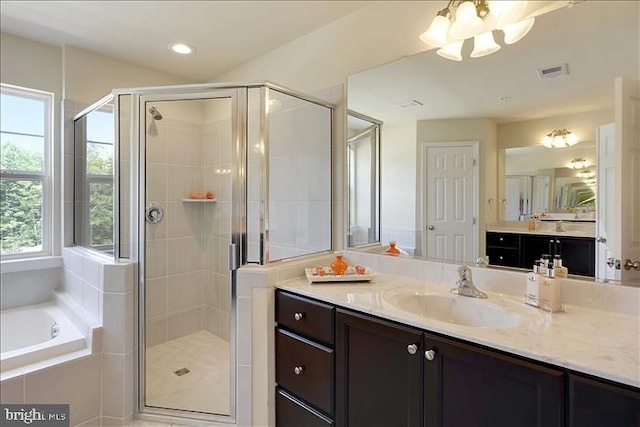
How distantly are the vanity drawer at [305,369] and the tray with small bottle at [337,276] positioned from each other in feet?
0.96

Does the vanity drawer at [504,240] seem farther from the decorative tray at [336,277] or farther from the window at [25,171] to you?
the window at [25,171]

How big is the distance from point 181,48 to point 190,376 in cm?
240

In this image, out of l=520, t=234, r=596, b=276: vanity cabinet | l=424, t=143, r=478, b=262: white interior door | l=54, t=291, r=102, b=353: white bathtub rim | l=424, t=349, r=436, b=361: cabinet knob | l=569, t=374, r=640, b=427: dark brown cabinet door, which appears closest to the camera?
l=569, t=374, r=640, b=427: dark brown cabinet door

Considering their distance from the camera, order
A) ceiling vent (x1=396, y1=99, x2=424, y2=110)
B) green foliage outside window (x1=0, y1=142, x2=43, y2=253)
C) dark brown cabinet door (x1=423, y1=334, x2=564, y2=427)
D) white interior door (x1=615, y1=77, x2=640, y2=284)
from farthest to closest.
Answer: green foliage outside window (x1=0, y1=142, x2=43, y2=253), ceiling vent (x1=396, y1=99, x2=424, y2=110), white interior door (x1=615, y1=77, x2=640, y2=284), dark brown cabinet door (x1=423, y1=334, x2=564, y2=427)

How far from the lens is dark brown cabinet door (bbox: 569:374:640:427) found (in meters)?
0.74

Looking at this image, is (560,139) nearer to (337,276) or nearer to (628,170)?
(628,170)

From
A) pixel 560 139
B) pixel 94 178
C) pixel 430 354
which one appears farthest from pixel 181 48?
pixel 430 354

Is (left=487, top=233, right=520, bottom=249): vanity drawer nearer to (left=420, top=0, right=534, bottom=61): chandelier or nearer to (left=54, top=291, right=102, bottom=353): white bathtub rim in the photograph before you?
(left=420, top=0, right=534, bottom=61): chandelier

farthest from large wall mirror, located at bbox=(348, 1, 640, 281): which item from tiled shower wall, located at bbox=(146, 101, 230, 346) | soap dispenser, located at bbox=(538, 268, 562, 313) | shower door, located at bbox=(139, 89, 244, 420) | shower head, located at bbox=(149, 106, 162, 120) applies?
shower head, located at bbox=(149, 106, 162, 120)

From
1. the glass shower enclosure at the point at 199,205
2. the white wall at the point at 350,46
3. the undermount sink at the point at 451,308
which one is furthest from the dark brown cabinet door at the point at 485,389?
the white wall at the point at 350,46

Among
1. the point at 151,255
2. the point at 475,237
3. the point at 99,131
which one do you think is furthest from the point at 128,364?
the point at 475,237

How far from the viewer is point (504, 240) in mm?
1462

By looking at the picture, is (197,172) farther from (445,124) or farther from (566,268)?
(566,268)

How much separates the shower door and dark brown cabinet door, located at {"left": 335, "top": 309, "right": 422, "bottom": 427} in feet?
2.38
